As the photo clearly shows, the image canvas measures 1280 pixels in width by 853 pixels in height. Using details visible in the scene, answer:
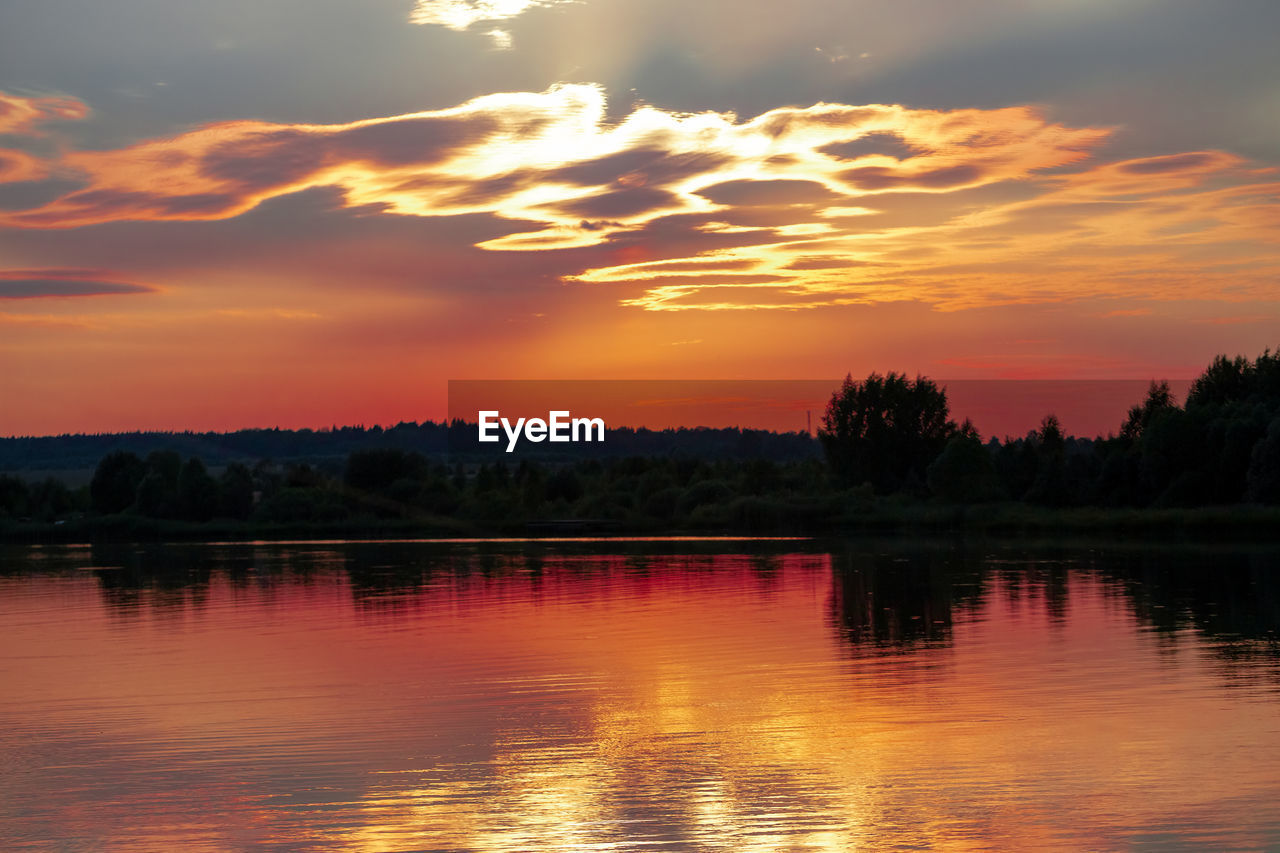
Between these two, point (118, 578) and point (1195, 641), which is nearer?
point (1195, 641)

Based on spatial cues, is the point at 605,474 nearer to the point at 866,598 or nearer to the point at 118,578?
the point at 118,578

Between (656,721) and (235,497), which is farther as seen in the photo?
(235,497)

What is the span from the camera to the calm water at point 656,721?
9594 millimetres

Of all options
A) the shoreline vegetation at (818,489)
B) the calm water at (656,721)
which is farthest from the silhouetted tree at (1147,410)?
the calm water at (656,721)

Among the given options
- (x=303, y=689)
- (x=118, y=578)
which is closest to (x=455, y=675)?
(x=303, y=689)

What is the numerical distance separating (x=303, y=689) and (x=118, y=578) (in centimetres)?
2697

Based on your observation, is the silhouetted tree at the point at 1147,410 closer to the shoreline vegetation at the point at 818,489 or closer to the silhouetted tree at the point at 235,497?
the shoreline vegetation at the point at 818,489

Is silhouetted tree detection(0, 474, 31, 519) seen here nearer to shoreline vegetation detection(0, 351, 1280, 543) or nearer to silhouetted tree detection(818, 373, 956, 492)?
shoreline vegetation detection(0, 351, 1280, 543)

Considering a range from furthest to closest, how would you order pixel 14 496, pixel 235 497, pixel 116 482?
pixel 14 496 → pixel 116 482 → pixel 235 497

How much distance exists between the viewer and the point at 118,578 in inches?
1597

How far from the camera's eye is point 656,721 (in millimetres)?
13812

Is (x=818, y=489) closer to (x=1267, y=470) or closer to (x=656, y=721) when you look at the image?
(x=1267, y=470)

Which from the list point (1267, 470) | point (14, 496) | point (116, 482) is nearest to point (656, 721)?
point (1267, 470)

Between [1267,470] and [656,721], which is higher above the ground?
[1267,470]
